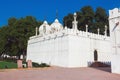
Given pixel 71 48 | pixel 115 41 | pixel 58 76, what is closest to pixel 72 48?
pixel 71 48

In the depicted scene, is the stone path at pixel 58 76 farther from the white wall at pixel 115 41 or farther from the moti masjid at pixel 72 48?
the moti masjid at pixel 72 48

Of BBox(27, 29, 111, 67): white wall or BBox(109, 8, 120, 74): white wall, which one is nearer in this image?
BBox(109, 8, 120, 74): white wall

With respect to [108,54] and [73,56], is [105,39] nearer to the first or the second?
[108,54]

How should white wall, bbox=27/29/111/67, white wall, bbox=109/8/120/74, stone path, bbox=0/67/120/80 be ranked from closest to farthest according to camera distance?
1. stone path, bbox=0/67/120/80
2. white wall, bbox=109/8/120/74
3. white wall, bbox=27/29/111/67

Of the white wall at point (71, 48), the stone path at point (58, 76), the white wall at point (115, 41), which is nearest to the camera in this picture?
the stone path at point (58, 76)

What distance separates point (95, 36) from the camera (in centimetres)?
2886

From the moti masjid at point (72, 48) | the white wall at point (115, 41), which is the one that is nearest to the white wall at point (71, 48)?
the moti masjid at point (72, 48)

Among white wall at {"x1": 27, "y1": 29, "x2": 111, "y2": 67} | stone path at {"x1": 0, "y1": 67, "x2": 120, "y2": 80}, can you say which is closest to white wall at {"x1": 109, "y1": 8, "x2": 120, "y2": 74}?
stone path at {"x1": 0, "y1": 67, "x2": 120, "y2": 80}

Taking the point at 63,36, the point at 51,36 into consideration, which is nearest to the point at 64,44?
the point at 63,36

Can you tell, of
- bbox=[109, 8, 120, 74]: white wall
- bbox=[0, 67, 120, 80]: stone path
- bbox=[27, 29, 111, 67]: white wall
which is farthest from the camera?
bbox=[27, 29, 111, 67]: white wall

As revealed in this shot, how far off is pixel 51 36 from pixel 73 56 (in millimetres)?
5954

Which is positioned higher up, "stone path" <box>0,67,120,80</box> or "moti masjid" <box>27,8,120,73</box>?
"moti masjid" <box>27,8,120,73</box>

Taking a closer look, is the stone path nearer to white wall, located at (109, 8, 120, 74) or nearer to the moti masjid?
white wall, located at (109, 8, 120, 74)

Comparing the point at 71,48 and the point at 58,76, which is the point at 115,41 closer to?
the point at 58,76
